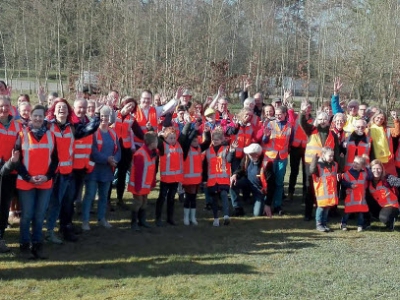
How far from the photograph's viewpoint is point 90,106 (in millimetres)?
7984

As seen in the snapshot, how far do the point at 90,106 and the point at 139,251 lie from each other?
2.37 metres

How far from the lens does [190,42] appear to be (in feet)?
90.9

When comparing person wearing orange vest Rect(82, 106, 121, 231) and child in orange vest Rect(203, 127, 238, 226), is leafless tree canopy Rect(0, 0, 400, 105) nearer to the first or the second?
child in orange vest Rect(203, 127, 238, 226)

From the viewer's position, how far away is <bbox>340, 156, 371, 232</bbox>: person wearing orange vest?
28.7 feet

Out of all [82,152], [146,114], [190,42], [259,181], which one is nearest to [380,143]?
[259,181]

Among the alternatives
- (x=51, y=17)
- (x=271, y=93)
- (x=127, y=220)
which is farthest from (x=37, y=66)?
(x=127, y=220)

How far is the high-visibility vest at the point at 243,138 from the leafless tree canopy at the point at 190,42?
14.2 metres

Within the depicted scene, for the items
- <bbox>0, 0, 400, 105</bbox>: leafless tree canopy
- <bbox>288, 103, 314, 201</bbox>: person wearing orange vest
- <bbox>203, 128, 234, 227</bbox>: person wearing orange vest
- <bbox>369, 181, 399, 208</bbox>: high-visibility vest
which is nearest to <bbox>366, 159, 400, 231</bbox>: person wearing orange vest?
<bbox>369, 181, 399, 208</bbox>: high-visibility vest

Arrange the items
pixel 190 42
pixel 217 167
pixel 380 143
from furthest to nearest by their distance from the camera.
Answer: pixel 190 42, pixel 380 143, pixel 217 167

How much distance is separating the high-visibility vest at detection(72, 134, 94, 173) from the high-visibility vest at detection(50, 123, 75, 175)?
1.38ft

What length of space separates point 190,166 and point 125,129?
135 centimetres

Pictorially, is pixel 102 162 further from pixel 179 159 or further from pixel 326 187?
pixel 326 187

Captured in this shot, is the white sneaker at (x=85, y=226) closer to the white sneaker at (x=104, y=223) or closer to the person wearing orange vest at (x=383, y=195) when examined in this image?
the white sneaker at (x=104, y=223)

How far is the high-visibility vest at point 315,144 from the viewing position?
29.8ft
